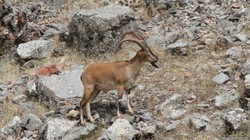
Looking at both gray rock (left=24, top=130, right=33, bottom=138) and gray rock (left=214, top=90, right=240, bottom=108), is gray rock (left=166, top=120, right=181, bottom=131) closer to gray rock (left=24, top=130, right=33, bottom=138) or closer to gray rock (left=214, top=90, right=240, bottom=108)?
gray rock (left=214, top=90, right=240, bottom=108)

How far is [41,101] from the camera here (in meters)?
12.2

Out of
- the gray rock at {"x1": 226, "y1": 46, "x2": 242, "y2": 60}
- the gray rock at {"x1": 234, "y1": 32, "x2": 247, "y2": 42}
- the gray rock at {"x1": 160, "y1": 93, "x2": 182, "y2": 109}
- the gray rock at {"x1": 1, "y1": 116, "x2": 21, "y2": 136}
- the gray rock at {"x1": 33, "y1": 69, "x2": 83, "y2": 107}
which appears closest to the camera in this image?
the gray rock at {"x1": 1, "y1": 116, "x2": 21, "y2": 136}

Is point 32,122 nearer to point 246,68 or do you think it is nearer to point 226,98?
point 226,98

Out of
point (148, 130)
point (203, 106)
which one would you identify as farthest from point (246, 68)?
point (148, 130)

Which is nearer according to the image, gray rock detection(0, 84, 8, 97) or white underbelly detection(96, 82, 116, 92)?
white underbelly detection(96, 82, 116, 92)

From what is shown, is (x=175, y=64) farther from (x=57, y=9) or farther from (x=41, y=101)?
(x=57, y=9)

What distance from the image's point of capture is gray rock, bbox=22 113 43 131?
10844 millimetres

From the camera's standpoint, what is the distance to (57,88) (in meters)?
12.2

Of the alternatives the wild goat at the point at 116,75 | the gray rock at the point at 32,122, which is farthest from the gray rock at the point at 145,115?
the gray rock at the point at 32,122

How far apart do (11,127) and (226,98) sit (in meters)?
4.01

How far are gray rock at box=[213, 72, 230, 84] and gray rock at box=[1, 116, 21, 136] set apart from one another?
3.90 metres

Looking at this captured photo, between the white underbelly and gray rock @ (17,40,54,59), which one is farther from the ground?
the white underbelly

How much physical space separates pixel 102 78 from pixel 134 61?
68 centimetres

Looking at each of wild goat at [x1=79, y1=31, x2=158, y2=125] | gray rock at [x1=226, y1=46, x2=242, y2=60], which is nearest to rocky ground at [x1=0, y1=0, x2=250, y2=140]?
gray rock at [x1=226, y1=46, x2=242, y2=60]
